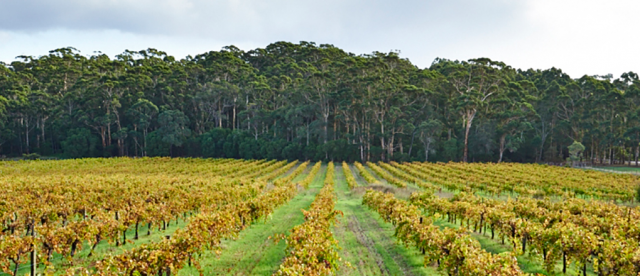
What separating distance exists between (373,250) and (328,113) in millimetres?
58434

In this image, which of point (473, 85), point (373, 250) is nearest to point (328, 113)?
point (473, 85)

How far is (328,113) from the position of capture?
7019 centimetres

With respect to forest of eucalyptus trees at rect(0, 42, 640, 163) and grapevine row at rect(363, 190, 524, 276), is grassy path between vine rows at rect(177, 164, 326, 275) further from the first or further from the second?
forest of eucalyptus trees at rect(0, 42, 640, 163)

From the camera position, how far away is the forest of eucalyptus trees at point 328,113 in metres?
59.8

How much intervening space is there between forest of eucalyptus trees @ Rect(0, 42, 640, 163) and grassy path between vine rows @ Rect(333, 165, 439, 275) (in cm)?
4520

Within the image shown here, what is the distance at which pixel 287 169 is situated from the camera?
163 feet

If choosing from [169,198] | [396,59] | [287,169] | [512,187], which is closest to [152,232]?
[169,198]

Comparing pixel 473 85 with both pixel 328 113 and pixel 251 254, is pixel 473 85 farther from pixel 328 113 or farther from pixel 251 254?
pixel 251 254

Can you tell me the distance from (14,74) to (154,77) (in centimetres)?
3139

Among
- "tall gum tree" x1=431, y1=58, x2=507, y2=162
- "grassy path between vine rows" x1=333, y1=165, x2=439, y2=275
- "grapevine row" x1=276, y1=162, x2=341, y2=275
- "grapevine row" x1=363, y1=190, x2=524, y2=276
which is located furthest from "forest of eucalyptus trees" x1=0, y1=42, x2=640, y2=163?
"grapevine row" x1=276, y1=162, x2=341, y2=275

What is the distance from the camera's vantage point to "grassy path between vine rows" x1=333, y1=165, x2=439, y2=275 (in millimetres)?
10547

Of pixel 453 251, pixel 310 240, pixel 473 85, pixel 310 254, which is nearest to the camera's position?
pixel 310 254

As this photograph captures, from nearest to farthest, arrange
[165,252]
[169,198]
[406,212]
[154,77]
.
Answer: [165,252]
[406,212]
[169,198]
[154,77]

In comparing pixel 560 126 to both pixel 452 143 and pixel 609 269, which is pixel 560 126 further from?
pixel 609 269
